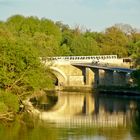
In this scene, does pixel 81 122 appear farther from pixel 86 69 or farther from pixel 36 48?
pixel 86 69

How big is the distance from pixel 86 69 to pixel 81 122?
2690 cm

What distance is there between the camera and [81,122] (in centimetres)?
3631

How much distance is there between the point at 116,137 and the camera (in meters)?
30.9

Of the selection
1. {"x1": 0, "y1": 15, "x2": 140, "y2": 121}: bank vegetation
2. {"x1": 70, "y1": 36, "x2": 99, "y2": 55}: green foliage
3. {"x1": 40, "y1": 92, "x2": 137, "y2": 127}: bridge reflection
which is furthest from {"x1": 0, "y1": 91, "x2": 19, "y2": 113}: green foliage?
{"x1": 70, "y1": 36, "x2": 99, "y2": 55}: green foliage

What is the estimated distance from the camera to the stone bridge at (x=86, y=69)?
61250 millimetres

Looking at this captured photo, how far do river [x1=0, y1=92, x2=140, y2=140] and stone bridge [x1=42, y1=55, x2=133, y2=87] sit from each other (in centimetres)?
1070

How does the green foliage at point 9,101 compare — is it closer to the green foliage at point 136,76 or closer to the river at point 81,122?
the river at point 81,122

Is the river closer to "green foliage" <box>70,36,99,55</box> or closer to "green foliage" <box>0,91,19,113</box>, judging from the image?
"green foliage" <box>0,91,19,113</box>

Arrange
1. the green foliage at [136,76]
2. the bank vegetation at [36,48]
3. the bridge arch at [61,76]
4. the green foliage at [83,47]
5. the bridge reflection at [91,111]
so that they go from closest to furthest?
1. the bridge reflection at [91,111]
2. the bank vegetation at [36,48]
3. the green foliage at [136,76]
4. the bridge arch at [61,76]
5. the green foliage at [83,47]

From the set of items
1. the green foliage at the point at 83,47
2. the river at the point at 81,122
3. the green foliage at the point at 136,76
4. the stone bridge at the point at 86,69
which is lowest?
the river at the point at 81,122

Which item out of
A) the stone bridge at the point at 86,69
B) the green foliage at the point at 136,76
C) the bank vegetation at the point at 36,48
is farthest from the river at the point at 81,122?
the stone bridge at the point at 86,69

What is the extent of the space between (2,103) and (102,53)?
4165cm

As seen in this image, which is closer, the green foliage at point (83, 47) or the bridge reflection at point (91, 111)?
the bridge reflection at point (91, 111)

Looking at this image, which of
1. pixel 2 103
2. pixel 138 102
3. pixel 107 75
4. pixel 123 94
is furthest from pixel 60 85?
pixel 2 103
